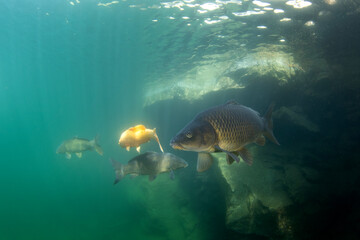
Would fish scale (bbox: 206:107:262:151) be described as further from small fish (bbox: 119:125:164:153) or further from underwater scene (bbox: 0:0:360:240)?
small fish (bbox: 119:125:164:153)

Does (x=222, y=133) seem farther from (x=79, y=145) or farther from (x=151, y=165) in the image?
(x=79, y=145)

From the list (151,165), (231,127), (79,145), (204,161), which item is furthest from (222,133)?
(79,145)

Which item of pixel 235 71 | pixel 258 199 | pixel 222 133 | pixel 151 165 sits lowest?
pixel 258 199

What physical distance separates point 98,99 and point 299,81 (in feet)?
146

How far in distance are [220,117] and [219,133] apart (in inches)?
7.4

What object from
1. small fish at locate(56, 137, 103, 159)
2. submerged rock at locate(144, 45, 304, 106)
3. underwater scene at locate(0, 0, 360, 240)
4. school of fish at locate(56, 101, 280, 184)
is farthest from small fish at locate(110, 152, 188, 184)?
submerged rock at locate(144, 45, 304, 106)

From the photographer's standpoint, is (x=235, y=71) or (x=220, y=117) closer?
(x=220, y=117)

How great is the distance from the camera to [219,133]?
6.57ft

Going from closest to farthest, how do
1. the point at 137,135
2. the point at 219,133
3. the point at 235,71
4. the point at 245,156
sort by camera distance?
the point at 219,133 → the point at 245,156 → the point at 137,135 → the point at 235,71

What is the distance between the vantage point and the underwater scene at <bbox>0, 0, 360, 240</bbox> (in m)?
5.55

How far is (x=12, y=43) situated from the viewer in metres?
20.3

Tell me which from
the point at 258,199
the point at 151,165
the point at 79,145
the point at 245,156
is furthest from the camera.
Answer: the point at 79,145

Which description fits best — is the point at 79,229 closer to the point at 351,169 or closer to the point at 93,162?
the point at 351,169

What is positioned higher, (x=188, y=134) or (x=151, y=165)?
(x=188, y=134)
